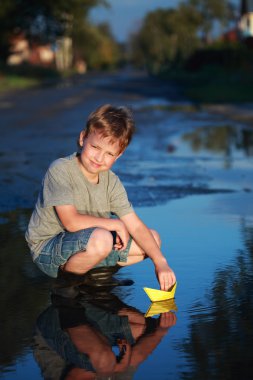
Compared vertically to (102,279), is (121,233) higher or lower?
higher

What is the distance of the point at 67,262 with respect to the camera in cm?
462

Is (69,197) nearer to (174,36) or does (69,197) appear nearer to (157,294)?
(157,294)

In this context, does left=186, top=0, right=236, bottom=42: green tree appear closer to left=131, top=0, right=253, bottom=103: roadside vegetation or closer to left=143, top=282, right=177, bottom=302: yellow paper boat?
left=131, top=0, right=253, bottom=103: roadside vegetation

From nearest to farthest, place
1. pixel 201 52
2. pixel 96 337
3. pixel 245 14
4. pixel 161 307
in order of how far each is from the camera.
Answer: pixel 96 337 → pixel 161 307 → pixel 201 52 → pixel 245 14

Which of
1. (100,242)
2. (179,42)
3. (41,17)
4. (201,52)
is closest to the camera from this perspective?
(100,242)

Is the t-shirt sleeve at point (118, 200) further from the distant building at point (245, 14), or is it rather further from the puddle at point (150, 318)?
the distant building at point (245, 14)

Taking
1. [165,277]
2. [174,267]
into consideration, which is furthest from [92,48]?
[165,277]

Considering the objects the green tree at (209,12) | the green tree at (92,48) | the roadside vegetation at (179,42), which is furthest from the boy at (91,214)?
the green tree at (209,12)

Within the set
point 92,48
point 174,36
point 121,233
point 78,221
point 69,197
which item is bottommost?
point 92,48

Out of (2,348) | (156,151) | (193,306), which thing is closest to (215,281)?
(193,306)

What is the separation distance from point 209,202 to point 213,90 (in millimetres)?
25299

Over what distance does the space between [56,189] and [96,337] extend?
3.48 ft

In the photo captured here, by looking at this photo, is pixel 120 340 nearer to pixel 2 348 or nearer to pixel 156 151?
pixel 2 348

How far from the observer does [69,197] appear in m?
4.60
